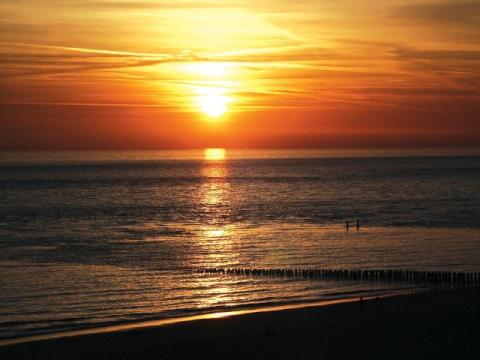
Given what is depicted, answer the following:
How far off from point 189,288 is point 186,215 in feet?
151

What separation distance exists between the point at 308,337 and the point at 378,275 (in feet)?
49.7

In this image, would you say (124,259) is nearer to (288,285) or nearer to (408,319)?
(288,285)

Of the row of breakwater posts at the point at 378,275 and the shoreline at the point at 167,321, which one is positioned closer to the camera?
the shoreline at the point at 167,321

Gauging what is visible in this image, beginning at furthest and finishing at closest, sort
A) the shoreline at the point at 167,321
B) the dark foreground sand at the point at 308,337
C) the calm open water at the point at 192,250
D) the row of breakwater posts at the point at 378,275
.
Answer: the row of breakwater posts at the point at 378,275, the calm open water at the point at 192,250, the shoreline at the point at 167,321, the dark foreground sand at the point at 308,337

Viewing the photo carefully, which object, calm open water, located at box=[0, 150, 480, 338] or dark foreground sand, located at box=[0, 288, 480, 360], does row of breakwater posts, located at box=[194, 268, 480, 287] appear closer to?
calm open water, located at box=[0, 150, 480, 338]

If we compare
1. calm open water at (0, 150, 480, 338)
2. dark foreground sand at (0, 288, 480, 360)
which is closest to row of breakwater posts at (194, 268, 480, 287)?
calm open water at (0, 150, 480, 338)

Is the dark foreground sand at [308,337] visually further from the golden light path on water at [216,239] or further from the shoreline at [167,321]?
the golden light path on water at [216,239]

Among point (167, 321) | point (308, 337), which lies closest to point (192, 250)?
point (167, 321)

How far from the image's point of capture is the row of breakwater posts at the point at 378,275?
33.6 m

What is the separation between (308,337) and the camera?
20.8m

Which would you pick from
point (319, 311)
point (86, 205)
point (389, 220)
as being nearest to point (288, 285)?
point (319, 311)

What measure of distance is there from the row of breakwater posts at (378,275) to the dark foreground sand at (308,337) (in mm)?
6806

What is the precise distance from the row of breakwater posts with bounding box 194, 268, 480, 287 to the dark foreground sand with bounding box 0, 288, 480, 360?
6.81 m

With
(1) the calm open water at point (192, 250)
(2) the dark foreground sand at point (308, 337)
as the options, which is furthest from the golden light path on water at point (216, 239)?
(2) the dark foreground sand at point (308, 337)
